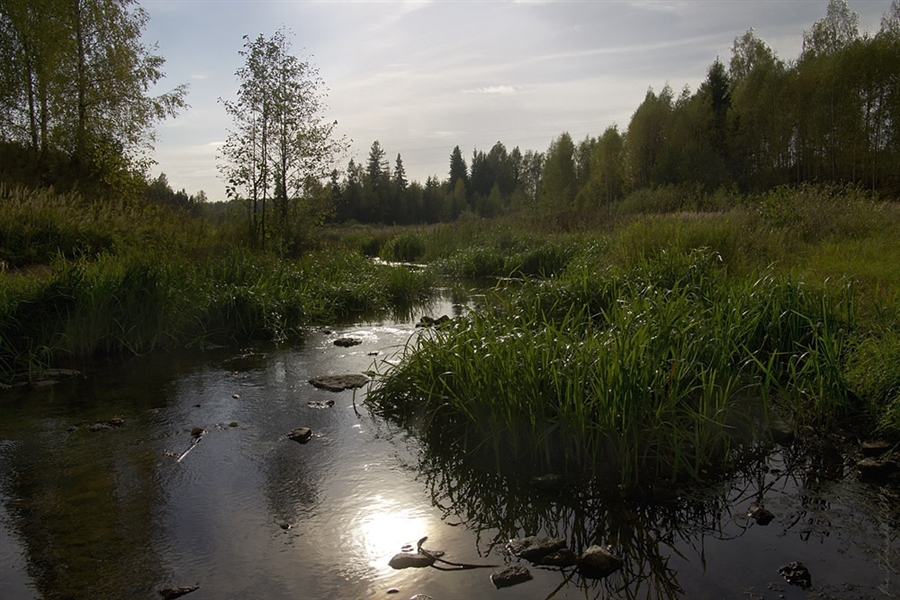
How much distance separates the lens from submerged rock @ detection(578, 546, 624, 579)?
8.02ft

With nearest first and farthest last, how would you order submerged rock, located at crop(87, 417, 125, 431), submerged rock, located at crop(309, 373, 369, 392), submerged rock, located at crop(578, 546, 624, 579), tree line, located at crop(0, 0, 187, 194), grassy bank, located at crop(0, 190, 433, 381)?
submerged rock, located at crop(578, 546, 624, 579) → submerged rock, located at crop(87, 417, 125, 431) → submerged rock, located at crop(309, 373, 369, 392) → grassy bank, located at crop(0, 190, 433, 381) → tree line, located at crop(0, 0, 187, 194)

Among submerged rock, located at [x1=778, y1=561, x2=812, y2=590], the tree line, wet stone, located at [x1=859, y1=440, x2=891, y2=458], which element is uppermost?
the tree line

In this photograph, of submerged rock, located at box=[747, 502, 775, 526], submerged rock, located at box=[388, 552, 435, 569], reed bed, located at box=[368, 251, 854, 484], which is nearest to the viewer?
submerged rock, located at box=[388, 552, 435, 569]

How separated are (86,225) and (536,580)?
9.98 m

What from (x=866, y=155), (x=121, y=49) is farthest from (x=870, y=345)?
(x=866, y=155)

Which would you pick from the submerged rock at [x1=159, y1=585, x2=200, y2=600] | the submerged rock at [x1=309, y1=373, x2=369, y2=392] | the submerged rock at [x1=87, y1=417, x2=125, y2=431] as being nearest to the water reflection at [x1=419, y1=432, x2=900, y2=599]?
the submerged rock at [x1=159, y1=585, x2=200, y2=600]

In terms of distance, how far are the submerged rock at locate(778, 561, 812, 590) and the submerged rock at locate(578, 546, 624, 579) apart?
67 cm

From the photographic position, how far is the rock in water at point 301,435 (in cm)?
402

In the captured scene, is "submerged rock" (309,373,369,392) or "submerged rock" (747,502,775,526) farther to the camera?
"submerged rock" (309,373,369,392)

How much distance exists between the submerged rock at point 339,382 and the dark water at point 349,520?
2.70ft

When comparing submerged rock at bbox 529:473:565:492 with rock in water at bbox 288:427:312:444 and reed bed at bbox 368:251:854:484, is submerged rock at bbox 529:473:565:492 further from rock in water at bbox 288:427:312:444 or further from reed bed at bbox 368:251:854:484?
rock in water at bbox 288:427:312:444

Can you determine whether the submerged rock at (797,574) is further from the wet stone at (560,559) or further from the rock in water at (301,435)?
the rock in water at (301,435)

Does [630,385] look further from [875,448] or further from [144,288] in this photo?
[144,288]

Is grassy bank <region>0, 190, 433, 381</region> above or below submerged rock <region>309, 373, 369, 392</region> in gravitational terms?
above
